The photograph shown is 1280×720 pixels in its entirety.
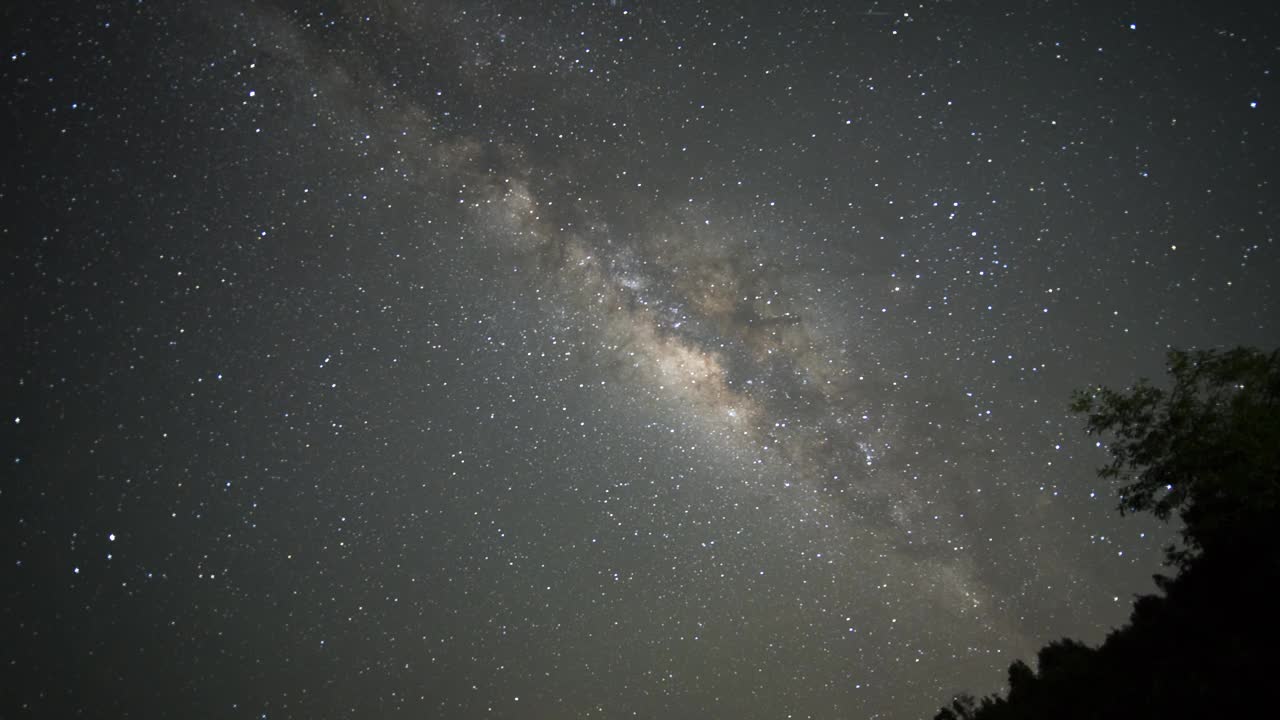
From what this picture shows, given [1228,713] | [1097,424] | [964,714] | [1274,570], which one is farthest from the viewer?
[964,714]

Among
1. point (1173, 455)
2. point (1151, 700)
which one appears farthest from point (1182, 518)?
point (1151, 700)

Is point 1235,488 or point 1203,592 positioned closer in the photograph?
point 1235,488

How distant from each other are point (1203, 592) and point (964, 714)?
1014 cm

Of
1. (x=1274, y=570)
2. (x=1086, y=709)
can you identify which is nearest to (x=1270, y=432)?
(x=1274, y=570)

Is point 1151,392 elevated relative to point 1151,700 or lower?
elevated

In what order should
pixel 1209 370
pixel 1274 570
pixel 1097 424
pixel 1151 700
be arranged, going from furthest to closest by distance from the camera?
pixel 1097 424 → pixel 1209 370 → pixel 1274 570 → pixel 1151 700

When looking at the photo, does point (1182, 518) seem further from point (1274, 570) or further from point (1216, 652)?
point (1216, 652)

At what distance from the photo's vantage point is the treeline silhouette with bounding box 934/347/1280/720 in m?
8.11

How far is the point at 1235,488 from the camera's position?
28.9ft

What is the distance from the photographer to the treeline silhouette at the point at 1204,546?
319 inches

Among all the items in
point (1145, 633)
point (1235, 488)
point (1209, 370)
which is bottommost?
point (1145, 633)

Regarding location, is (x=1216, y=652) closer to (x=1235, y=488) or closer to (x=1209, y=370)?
(x=1235, y=488)

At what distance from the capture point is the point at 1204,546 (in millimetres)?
9797

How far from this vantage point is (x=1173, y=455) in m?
9.86
